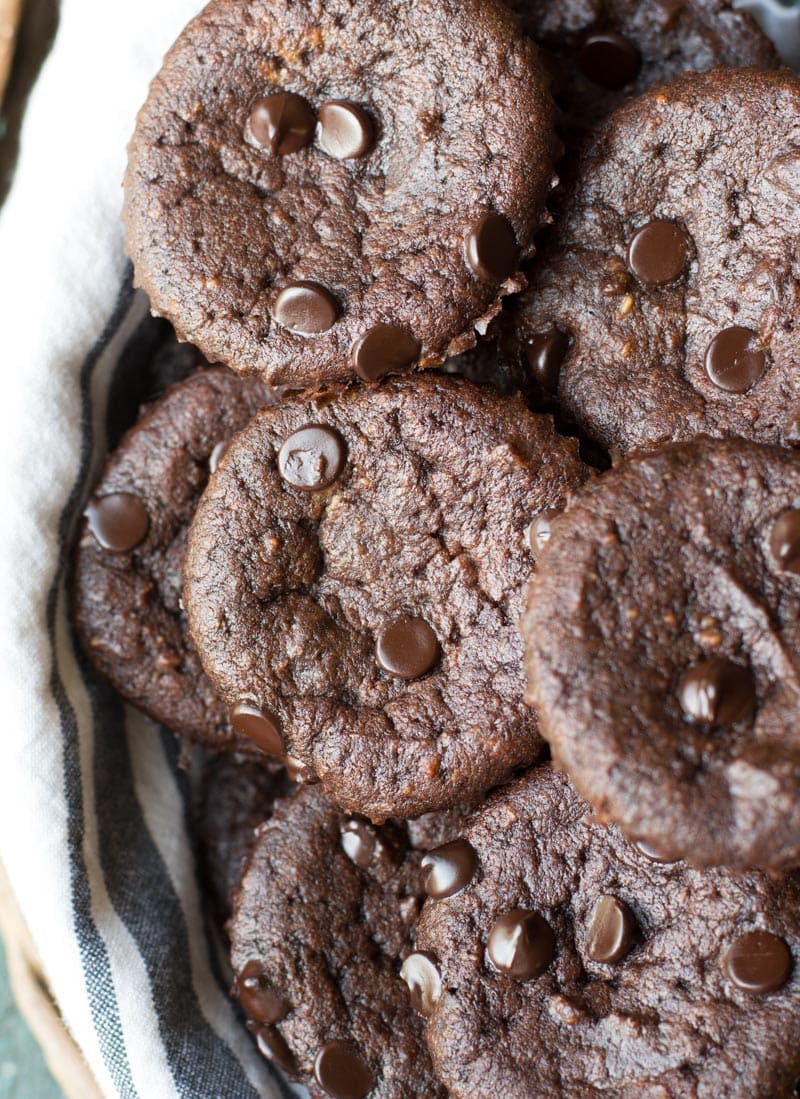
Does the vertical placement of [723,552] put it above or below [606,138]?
below

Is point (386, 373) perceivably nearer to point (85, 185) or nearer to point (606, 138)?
point (606, 138)

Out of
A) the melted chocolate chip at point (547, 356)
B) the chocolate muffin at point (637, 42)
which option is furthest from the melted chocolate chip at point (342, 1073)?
the chocolate muffin at point (637, 42)

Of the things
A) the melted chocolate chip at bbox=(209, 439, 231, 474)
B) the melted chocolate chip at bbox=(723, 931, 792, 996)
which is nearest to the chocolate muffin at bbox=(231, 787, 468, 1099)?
the melted chocolate chip at bbox=(723, 931, 792, 996)

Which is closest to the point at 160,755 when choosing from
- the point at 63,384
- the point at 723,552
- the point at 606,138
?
the point at 63,384

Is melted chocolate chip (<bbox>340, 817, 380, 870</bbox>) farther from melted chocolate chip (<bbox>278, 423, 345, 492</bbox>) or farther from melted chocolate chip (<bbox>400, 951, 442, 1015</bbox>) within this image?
melted chocolate chip (<bbox>278, 423, 345, 492</bbox>)

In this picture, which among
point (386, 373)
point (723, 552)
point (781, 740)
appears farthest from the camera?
point (386, 373)

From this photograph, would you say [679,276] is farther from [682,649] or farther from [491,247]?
[682,649]
